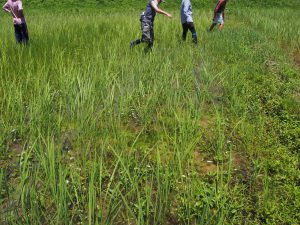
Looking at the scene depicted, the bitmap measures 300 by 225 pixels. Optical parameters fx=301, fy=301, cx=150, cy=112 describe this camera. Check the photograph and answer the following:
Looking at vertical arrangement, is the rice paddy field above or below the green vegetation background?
below

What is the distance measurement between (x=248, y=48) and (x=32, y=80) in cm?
520

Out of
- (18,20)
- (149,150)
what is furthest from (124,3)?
(149,150)

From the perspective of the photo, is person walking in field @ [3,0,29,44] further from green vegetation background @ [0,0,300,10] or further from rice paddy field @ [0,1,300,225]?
green vegetation background @ [0,0,300,10]

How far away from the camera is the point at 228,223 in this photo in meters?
2.26

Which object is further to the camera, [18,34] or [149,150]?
[18,34]

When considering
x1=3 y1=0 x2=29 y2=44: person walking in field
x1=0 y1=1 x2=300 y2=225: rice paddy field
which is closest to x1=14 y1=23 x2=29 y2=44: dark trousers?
x1=3 y1=0 x2=29 y2=44: person walking in field

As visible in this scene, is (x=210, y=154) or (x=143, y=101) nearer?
(x=210, y=154)

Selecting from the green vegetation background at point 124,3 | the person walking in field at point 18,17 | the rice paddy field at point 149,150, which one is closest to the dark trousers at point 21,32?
the person walking in field at point 18,17

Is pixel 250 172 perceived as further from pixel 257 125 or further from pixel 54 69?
pixel 54 69

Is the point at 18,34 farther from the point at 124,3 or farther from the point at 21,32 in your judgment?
the point at 124,3

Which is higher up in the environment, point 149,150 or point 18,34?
point 18,34

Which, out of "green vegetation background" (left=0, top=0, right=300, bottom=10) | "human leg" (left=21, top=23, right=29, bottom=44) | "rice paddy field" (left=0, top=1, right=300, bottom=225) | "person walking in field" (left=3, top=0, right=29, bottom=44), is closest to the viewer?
"rice paddy field" (left=0, top=1, right=300, bottom=225)

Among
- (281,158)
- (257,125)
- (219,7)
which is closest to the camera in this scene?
(281,158)

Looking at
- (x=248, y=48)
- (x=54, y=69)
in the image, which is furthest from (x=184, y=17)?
(x=54, y=69)
